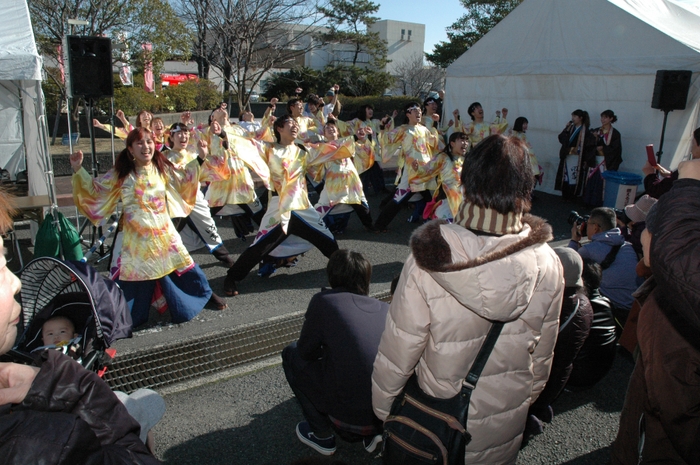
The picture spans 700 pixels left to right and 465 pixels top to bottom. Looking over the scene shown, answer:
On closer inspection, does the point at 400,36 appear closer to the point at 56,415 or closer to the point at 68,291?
the point at 68,291

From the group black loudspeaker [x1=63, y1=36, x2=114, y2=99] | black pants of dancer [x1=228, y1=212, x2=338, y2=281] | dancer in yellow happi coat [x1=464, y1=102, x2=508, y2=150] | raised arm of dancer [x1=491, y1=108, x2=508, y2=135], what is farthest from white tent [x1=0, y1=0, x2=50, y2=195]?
raised arm of dancer [x1=491, y1=108, x2=508, y2=135]

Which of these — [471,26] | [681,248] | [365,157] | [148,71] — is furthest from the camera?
[471,26]

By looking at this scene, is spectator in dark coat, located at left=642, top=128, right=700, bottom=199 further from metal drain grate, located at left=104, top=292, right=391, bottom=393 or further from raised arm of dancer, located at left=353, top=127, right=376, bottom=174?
raised arm of dancer, located at left=353, top=127, right=376, bottom=174

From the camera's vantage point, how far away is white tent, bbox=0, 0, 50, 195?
17.1 feet

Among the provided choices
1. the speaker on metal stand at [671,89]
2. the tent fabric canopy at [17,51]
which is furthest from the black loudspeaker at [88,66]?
the speaker on metal stand at [671,89]

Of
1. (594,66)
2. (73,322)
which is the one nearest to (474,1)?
(594,66)

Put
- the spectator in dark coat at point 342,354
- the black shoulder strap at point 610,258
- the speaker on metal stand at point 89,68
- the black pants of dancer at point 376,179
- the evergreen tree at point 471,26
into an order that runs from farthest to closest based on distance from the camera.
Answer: the evergreen tree at point 471,26 < the black pants of dancer at point 376,179 < the speaker on metal stand at point 89,68 < the black shoulder strap at point 610,258 < the spectator in dark coat at point 342,354

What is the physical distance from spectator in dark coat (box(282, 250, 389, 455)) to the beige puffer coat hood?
565 millimetres

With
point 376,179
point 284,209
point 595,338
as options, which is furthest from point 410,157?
point 595,338

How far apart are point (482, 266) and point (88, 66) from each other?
5966 mm

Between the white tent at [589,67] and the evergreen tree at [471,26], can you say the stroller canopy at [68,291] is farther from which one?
the evergreen tree at [471,26]

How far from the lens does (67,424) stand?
4.20 ft

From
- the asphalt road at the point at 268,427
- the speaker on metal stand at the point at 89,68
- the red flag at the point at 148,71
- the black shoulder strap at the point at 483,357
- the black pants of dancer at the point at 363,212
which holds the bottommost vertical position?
the asphalt road at the point at 268,427

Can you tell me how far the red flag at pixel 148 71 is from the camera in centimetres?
1419
